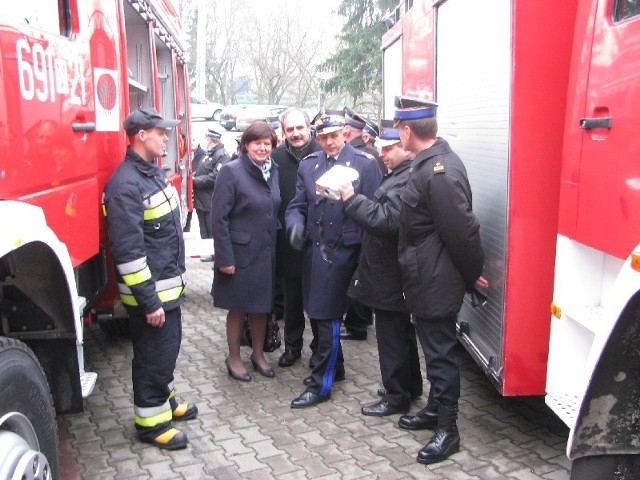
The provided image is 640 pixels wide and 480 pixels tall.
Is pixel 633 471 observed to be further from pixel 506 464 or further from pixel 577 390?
pixel 506 464

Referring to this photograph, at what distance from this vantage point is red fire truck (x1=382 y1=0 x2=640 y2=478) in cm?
243

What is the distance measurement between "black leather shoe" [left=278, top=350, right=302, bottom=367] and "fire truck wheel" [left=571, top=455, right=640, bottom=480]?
2.82 metres

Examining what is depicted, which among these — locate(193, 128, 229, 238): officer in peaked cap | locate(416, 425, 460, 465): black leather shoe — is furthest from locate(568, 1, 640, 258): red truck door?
locate(193, 128, 229, 238): officer in peaked cap

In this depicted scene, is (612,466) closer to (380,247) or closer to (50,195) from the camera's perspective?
(380,247)

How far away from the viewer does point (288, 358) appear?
511 cm

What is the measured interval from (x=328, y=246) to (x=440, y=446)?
53.0 inches

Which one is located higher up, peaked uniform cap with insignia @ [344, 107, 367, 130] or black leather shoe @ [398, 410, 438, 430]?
peaked uniform cap with insignia @ [344, 107, 367, 130]

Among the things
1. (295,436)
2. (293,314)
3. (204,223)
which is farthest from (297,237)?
(204,223)

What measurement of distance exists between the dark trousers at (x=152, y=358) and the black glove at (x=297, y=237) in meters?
0.97

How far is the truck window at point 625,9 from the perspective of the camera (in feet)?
8.13

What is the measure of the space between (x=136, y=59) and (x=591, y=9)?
11.9 ft

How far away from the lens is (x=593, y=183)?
2693mm

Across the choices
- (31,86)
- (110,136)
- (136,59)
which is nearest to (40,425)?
(31,86)

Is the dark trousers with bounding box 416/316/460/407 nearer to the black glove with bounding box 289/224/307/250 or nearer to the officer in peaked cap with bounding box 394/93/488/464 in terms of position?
the officer in peaked cap with bounding box 394/93/488/464
